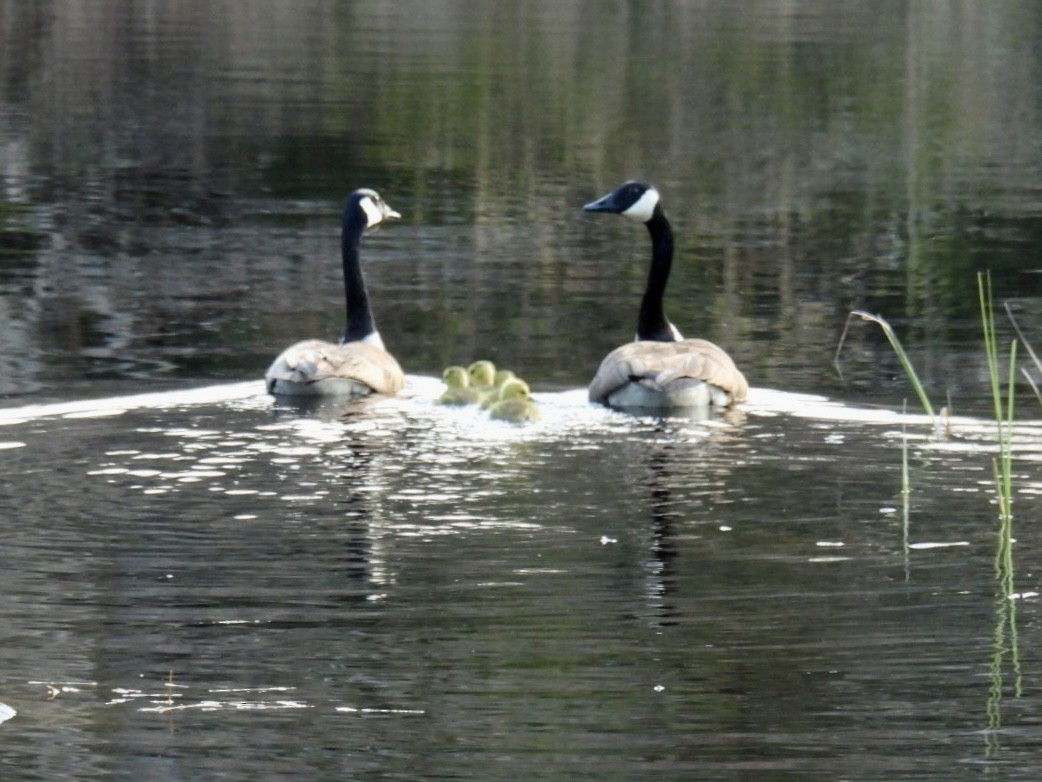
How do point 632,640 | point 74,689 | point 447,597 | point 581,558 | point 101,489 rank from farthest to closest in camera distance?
point 101,489
point 581,558
point 447,597
point 632,640
point 74,689

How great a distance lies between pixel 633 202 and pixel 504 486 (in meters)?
5.61

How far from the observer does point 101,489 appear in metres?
11.5

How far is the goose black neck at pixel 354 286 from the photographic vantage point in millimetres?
15867

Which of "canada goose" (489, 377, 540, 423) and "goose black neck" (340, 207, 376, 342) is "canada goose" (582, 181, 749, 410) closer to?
"canada goose" (489, 377, 540, 423)

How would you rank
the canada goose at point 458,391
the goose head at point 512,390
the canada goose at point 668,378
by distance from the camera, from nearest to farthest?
the goose head at point 512,390
the canada goose at point 458,391
the canada goose at point 668,378

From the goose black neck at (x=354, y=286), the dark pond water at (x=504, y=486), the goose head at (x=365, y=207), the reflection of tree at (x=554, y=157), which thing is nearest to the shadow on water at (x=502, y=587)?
the dark pond water at (x=504, y=486)

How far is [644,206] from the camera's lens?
16734mm

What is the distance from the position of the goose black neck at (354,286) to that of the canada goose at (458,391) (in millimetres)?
1841

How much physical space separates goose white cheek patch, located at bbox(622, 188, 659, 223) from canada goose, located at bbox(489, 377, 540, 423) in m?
3.57

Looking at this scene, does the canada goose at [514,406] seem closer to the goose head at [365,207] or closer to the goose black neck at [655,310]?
the goose black neck at [655,310]

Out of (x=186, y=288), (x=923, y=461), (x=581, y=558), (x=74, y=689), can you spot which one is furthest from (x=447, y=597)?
(x=186, y=288)

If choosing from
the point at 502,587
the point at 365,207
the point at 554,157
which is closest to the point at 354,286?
the point at 365,207

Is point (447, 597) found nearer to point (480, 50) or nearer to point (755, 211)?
point (755, 211)

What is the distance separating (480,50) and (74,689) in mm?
40983
